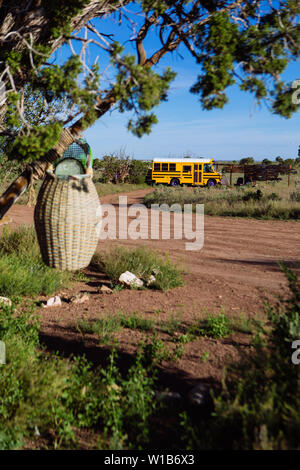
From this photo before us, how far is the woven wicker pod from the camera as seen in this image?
11.8ft

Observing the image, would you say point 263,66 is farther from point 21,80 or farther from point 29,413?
point 29,413

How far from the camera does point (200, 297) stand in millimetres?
6758

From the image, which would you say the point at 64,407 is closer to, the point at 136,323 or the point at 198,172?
the point at 136,323

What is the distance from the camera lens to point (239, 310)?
6.07 meters

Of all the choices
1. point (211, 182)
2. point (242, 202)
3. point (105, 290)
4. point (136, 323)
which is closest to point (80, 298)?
point (105, 290)

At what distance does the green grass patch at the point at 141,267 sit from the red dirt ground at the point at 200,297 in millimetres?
200

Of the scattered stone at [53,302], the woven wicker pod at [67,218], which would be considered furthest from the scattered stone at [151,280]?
the woven wicker pod at [67,218]

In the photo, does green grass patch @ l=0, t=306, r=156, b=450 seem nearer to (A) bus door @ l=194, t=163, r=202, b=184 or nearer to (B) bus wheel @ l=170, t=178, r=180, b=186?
(A) bus door @ l=194, t=163, r=202, b=184

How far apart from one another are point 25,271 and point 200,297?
3.06 m

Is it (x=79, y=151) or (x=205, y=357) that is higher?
(x=79, y=151)

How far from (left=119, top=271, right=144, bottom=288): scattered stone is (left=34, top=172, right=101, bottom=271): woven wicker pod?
11.5 feet

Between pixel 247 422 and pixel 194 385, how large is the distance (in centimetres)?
130

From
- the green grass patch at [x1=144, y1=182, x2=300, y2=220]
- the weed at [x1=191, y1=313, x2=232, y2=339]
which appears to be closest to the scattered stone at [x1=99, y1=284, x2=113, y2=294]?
the weed at [x1=191, y1=313, x2=232, y2=339]
